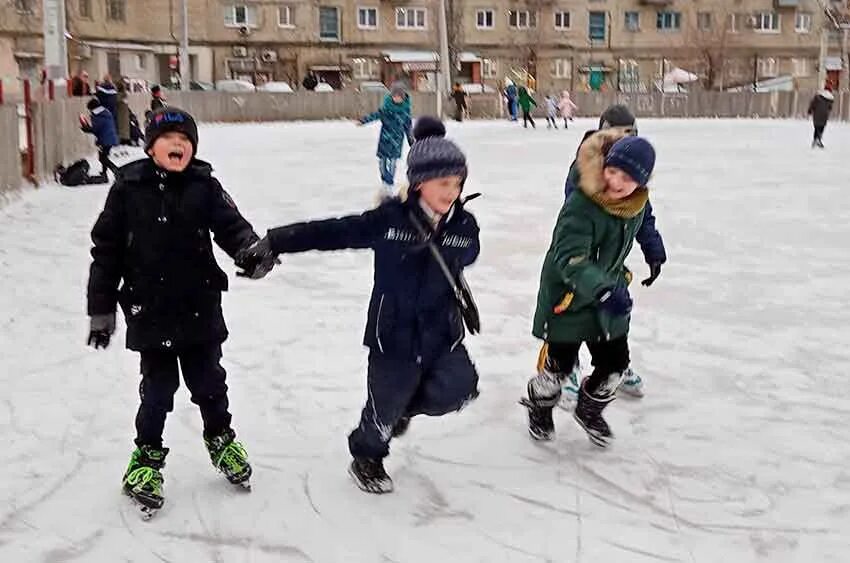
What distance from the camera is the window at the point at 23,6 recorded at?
40656 millimetres

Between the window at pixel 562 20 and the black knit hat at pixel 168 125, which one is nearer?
the black knit hat at pixel 168 125

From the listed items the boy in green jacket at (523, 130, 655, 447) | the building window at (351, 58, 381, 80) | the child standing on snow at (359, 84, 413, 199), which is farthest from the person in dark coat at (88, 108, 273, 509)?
the building window at (351, 58, 381, 80)

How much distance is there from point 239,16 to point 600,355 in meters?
46.0

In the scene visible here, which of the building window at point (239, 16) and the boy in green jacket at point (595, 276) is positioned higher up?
the building window at point (239, 16)

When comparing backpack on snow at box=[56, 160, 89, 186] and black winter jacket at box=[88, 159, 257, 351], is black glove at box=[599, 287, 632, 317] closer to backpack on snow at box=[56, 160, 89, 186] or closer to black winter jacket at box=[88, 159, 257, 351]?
black winter jacket at box=[88, 159, 257, 351]

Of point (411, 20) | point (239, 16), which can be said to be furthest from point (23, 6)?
point (411, 20)

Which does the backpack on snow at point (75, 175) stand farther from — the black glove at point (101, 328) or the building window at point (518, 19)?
the building window at point (518, 19)

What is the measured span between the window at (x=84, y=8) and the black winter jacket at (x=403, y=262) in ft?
146

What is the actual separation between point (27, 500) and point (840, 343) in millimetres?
4144

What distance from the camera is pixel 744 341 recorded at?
18.0 feet

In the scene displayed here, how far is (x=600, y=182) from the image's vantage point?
135 inches

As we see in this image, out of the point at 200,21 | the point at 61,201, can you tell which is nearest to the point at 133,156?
the point at 61,201

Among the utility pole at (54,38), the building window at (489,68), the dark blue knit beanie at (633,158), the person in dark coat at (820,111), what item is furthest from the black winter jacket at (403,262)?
the building window at (489,68)

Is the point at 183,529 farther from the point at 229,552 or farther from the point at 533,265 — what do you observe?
the point at 533,265
